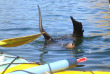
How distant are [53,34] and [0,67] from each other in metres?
5.23

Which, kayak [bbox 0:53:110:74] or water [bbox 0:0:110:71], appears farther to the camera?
water [bbox 0:0:110:71]

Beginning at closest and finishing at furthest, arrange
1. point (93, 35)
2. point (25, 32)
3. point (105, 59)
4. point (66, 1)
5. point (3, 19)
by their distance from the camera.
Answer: point (105, 59) < point (93, 35) < point (25, 32) < point (3, 19) < point (66, 1)

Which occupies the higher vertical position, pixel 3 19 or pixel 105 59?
pixel 3 19

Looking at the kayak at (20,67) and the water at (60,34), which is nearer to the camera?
the kayak at (20,67)

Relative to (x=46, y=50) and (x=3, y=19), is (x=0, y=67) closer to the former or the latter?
(x=46, y=50)

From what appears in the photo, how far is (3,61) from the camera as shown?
166 inches

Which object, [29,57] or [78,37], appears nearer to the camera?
[29,57]

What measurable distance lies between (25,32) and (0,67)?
568 centimetres

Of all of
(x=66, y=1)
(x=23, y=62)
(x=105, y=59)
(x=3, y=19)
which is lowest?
(x=105, y=59)

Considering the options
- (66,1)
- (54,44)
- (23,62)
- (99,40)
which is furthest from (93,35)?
(66,1)

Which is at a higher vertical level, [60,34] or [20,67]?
[60,34]

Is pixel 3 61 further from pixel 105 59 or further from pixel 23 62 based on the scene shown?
pixel 105 59

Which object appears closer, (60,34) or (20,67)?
(20,67)

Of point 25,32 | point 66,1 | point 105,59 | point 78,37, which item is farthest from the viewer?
point 66,1
